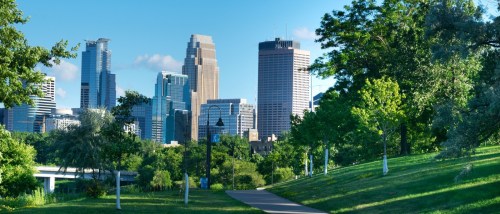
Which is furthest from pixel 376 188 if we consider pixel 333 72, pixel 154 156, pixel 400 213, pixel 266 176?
pixel 154 156

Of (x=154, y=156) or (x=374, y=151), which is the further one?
(x=154, y=156)

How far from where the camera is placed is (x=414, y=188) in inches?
1104

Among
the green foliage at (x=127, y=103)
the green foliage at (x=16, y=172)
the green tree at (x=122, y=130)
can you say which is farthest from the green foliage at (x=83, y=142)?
the green foliage at (x=127, y=103)

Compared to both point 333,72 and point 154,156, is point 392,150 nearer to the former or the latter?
point 333,72

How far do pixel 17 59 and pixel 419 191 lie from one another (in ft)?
48.7

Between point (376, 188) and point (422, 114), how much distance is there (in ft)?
73.8

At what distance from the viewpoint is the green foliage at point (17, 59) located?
23.1 metres

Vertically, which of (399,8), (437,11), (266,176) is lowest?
(266,176)

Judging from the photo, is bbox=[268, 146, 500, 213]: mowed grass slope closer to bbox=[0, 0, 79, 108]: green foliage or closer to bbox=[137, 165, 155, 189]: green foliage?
bbox=[0, 0, 79, 108]: green foliage

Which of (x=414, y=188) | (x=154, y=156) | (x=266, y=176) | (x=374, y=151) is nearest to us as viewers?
(x=414, y=188)

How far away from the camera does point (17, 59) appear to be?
24.1 m

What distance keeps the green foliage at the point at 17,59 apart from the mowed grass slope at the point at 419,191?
11.9 m

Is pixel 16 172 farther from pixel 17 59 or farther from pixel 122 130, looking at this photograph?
pixel 17 59

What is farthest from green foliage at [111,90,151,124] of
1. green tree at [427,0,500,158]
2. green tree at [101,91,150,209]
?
green tree at [427,0,500,158]
